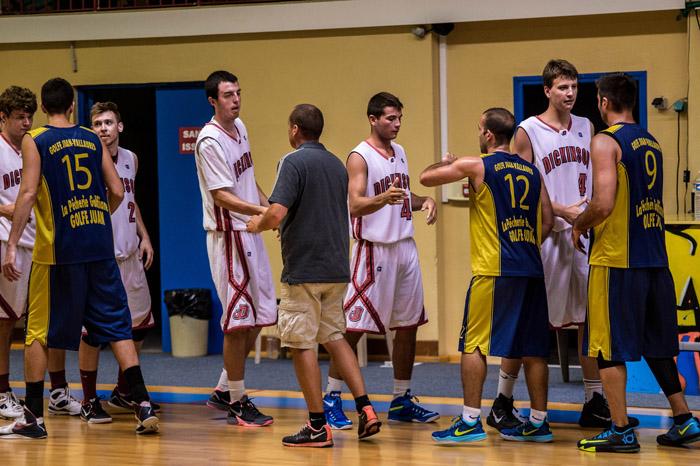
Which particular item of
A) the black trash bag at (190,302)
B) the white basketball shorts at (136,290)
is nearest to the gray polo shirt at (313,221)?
the white basketball shorts at (136,290)

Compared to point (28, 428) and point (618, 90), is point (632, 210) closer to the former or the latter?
point (618, 90)

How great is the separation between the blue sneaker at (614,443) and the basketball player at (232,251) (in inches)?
72.6

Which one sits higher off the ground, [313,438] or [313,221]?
[313,221]

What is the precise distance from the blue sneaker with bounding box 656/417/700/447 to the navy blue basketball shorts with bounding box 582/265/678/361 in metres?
0.36

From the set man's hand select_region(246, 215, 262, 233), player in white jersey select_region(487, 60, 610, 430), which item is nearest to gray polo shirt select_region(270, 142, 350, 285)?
man's hand select_region(246, 215, 262, 233)

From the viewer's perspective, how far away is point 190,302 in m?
9.62

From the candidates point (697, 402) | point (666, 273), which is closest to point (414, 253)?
point (666, 273)

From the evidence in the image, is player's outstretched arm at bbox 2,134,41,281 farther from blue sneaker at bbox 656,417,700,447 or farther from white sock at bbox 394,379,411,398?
blue sneaker at bbox 656,417,700,447

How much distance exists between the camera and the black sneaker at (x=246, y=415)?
243 inches

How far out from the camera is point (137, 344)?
6.81 metres

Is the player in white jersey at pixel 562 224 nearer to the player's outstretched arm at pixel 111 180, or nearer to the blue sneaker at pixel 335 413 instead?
the blue sneaker at pixel 335 413

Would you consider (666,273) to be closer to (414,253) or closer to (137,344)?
(414,253)

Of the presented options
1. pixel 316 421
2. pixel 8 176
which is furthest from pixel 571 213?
pixel 8 176

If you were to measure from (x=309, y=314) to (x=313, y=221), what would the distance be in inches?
18.4
